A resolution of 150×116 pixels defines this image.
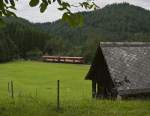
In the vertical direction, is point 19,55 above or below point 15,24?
below

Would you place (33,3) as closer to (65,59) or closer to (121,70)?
(121,70)

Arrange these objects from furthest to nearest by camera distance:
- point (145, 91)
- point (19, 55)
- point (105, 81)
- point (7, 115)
Result: point (19, 55), point (105, 81), point (145, 91), point (7, 115)

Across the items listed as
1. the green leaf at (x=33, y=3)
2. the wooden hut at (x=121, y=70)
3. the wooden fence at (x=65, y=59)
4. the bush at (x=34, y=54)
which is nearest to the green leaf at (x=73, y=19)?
the green leaf at (x=33, y=3)

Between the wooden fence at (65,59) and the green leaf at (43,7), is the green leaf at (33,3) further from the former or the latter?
the wooden fence at (65,59)

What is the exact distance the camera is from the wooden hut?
20.6 meters

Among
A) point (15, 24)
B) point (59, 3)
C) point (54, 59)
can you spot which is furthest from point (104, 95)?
point (15, 24)

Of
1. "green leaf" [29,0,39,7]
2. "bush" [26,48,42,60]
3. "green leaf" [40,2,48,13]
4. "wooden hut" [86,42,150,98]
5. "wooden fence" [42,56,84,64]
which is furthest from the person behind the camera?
"bush" [26,48,42,60]

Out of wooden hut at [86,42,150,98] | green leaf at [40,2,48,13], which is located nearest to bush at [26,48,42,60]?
wooden hut at [86,42,150,98]

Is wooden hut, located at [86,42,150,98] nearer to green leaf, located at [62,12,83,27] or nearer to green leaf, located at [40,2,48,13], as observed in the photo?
green leaf, located at [62,12,83,27]

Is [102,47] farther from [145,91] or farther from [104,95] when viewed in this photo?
[145,91]

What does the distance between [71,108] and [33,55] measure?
140 meters

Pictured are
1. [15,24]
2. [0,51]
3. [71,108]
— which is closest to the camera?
[71,108]

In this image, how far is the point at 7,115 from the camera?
1027 cm

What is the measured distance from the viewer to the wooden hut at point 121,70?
2055 centimetres
